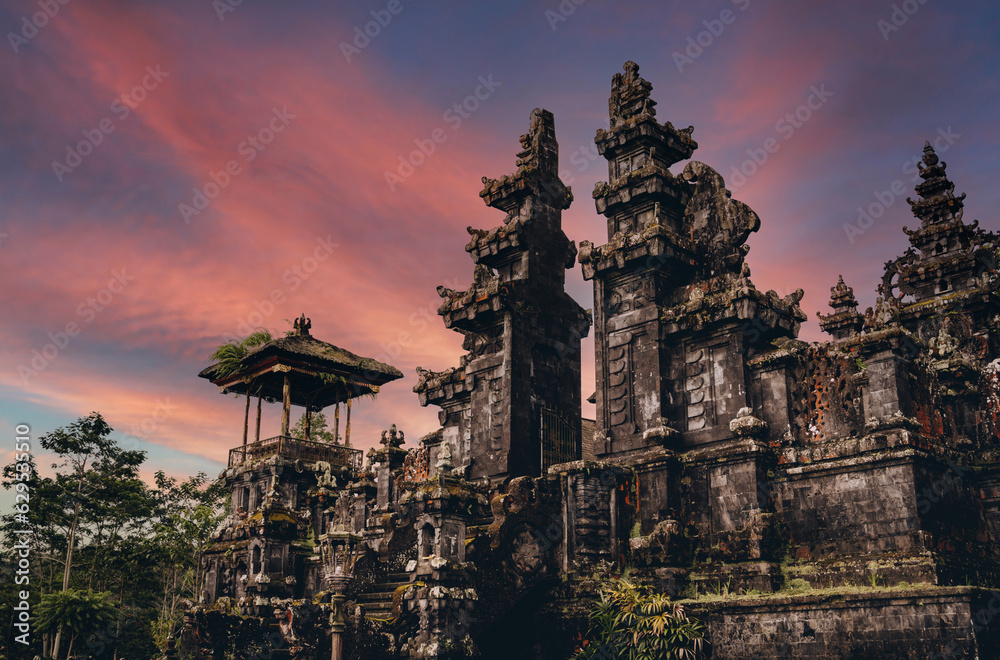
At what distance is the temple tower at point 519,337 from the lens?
23.4 m

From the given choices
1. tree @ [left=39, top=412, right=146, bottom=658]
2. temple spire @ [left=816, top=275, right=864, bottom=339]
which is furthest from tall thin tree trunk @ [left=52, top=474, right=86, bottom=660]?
temple spire @ [left=816, top=275, right=864, bottom=339]

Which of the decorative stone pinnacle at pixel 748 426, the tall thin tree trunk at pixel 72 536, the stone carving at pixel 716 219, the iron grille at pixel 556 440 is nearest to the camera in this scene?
the decorative stone pinnacle at pixel 748 426

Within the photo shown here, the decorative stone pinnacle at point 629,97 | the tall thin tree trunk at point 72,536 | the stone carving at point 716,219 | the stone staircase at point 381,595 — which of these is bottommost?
the stone staircase at point 381,595

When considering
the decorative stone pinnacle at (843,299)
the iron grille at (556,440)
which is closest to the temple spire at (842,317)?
the decorative stone pinnacle at (843,299)

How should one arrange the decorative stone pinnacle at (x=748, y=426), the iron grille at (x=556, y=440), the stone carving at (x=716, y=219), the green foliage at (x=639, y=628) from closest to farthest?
the green foliage at (x=639, y=628) < the decorative stone pinnacle at (x=748, y=426) < the stone carving at (x=716, y=219) < the iron grille at (x=556, y=440)

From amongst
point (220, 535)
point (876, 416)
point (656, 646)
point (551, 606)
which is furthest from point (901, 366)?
point (220, 535)

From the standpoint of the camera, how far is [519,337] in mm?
23938

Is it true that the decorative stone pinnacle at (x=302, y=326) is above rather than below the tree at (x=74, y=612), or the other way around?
above

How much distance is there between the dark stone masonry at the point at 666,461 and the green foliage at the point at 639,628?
18.3 inches

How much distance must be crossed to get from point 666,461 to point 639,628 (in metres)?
3.75

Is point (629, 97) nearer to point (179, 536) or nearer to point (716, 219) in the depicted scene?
point (716, 219)

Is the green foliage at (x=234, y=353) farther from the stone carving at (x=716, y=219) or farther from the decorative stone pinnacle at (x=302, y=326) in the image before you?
the stone carving at (x=716, y=219)

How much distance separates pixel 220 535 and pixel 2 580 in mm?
21664

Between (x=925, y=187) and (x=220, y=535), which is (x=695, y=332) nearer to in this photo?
(x=925, y=187)
